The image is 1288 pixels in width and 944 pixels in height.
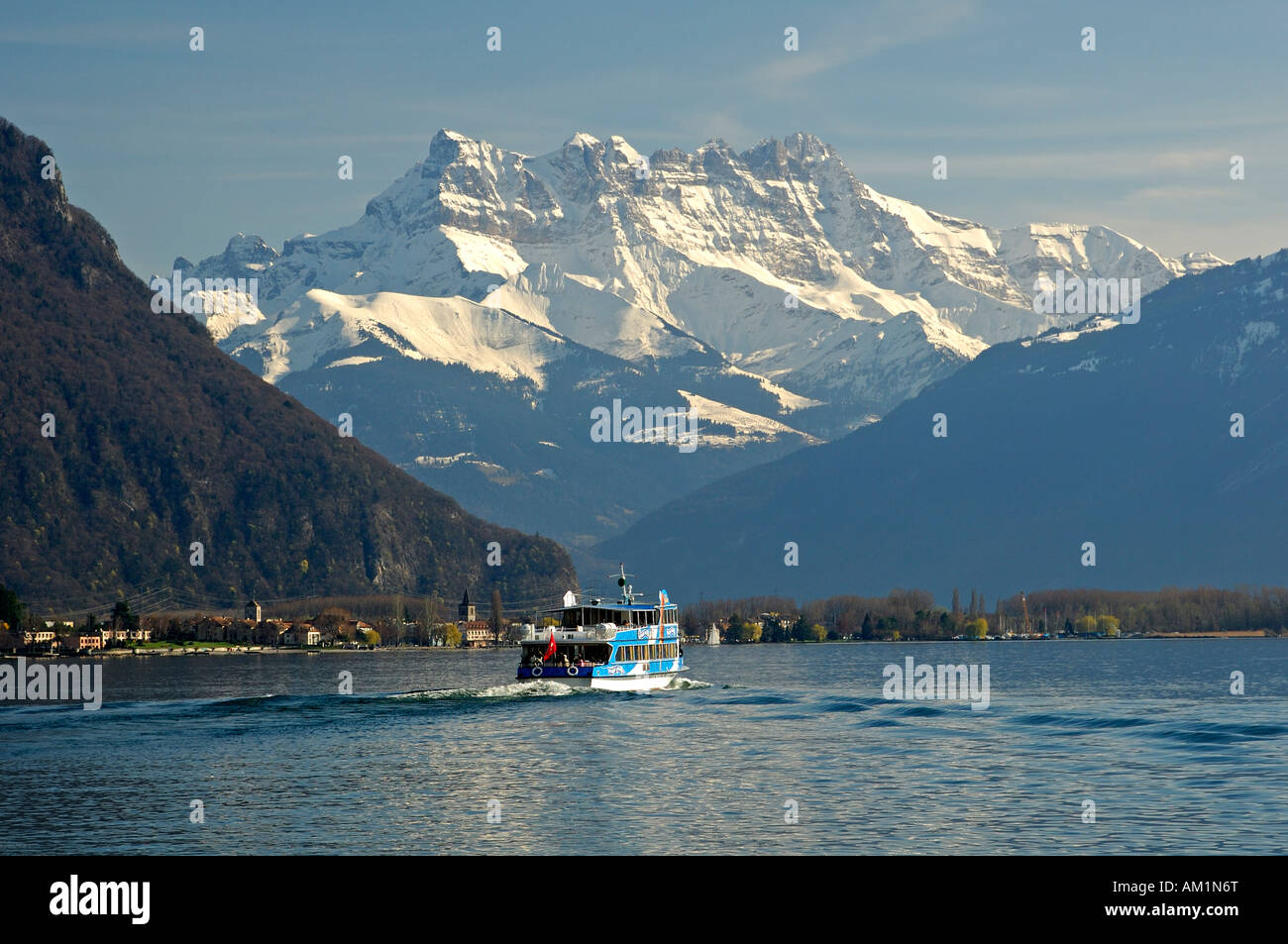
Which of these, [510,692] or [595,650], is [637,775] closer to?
[510,692]

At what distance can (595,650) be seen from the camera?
6186 inches

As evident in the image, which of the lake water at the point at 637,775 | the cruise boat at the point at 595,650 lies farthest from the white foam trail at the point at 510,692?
the cruise boat at the point at 595,650

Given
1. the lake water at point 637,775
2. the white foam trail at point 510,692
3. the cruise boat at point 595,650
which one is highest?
the cruise boat at point 595,650

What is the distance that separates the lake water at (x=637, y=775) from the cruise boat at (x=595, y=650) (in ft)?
15.2

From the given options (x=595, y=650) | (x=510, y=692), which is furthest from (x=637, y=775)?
(x=595, y=650)

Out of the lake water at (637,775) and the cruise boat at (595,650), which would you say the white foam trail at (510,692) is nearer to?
the lake water at (637,775)

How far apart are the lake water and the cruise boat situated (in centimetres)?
463

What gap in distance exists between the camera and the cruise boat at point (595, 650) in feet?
511

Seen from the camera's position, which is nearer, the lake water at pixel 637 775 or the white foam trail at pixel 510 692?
the lake water at pixel 637 775

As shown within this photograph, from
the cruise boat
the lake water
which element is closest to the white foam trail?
the lake water

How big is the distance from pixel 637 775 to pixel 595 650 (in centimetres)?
6435

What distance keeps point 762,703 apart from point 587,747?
44925 millimetres

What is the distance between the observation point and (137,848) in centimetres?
6800
